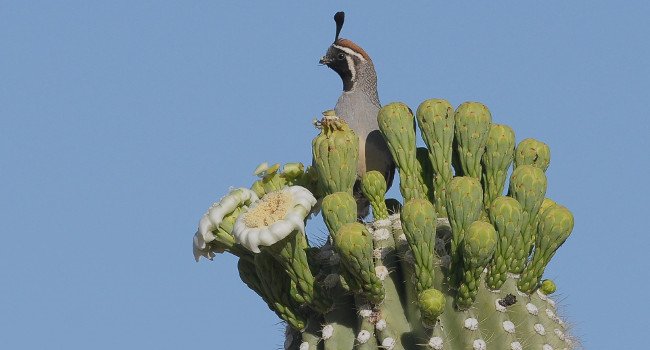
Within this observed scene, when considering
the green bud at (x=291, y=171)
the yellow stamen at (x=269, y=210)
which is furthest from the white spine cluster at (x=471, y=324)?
the green bud at (x=291, y=171)

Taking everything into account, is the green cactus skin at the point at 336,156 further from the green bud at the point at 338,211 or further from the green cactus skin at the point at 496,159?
the green cactus skin at the point at 496,159

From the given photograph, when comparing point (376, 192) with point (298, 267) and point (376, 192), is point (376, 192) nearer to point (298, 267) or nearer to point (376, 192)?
point (376, 192)

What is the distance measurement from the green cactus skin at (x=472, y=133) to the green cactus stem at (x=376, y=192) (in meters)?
0.53

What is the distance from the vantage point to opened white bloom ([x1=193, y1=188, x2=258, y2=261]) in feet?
26.1

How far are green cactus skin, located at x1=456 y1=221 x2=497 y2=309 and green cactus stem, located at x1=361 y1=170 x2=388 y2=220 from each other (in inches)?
36.6

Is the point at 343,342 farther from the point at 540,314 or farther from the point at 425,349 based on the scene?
the point at 540,314

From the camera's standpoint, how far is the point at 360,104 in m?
9.25

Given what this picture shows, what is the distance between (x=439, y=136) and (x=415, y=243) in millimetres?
1049

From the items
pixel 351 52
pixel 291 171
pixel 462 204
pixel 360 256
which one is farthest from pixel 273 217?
pixel 351 52

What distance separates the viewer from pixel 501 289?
7656 millimetres

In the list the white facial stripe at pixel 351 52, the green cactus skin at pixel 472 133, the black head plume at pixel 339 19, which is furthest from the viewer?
the black head plume at pixel 339 19

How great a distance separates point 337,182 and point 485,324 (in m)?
1.26

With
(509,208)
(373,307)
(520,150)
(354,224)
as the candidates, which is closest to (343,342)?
(373,307)

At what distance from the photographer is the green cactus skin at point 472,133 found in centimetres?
812
